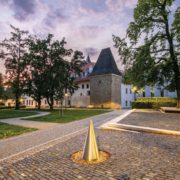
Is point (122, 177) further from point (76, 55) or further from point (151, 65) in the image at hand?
point (76, 55)

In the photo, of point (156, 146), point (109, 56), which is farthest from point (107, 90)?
point (156, 146)

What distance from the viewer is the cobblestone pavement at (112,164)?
4586 millimetres

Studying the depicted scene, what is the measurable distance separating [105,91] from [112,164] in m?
38.0

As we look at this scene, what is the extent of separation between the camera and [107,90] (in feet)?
140

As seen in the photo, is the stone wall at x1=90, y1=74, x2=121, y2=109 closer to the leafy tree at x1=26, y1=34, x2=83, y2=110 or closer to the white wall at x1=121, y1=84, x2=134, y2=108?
the white wall at x1=121, y1=84, x2=134, y2=108

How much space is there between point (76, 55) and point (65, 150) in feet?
114

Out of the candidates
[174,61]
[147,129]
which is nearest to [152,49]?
[174,61]

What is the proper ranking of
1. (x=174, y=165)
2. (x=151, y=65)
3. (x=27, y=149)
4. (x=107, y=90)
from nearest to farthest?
(x=174, y=165) < (x=27, y=149) < (x=151, y=65) < (x=107, y=90)

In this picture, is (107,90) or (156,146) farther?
(107,90)

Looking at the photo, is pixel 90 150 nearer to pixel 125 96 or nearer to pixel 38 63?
pixel 38 63

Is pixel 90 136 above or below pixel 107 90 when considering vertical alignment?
below

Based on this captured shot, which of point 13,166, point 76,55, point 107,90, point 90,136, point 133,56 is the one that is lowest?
point 13,166

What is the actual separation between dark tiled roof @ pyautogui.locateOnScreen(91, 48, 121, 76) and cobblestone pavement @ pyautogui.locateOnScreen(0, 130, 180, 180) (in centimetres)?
3604

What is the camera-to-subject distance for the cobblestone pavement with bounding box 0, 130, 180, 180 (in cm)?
459
